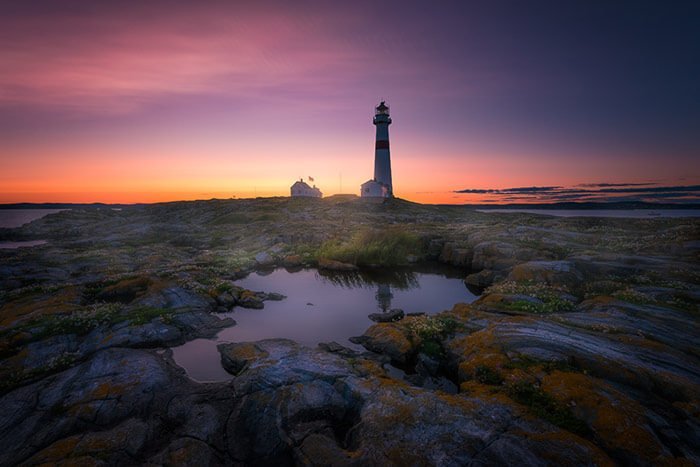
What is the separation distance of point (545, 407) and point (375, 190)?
9181 centimetres

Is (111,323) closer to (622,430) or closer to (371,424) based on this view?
(371,424)

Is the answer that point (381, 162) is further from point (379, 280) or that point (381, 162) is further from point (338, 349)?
point (338, 349)

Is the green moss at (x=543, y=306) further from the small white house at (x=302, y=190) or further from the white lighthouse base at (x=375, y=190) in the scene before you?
the small white house at (x=302, y=190)

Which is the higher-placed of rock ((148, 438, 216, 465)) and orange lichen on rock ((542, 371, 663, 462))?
orange lichen on rock ((542, 371, 663, 462))

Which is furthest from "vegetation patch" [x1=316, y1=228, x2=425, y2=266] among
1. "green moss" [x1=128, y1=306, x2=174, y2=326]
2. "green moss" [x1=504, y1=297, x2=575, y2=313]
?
"green moss" [x1=128, y1=306, x2=174, y2=326]

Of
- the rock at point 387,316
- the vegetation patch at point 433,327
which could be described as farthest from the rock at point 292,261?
the vegetation patch at point 433,327

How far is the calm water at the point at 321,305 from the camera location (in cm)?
1457

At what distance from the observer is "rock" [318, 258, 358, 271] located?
3309 centimetres

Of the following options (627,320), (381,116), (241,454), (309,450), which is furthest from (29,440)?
(381,116)

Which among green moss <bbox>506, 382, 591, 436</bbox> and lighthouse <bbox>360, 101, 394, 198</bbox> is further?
lighthouse <bbox>360, 101, 394, 198</bbox>

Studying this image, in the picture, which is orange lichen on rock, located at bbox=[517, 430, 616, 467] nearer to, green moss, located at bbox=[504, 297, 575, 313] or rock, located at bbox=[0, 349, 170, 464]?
green moss, located at bbox=[504, 297, 575, 313]

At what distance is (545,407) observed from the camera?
8.09 metres

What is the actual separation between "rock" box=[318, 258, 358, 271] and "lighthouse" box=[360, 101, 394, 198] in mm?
65862

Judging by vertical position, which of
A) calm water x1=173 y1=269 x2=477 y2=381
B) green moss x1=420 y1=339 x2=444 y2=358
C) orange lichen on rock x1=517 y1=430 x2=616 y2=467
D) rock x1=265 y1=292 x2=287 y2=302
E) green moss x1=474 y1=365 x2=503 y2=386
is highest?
orange lichen on rock x1=517 y1=430 x2=616 y2=467
